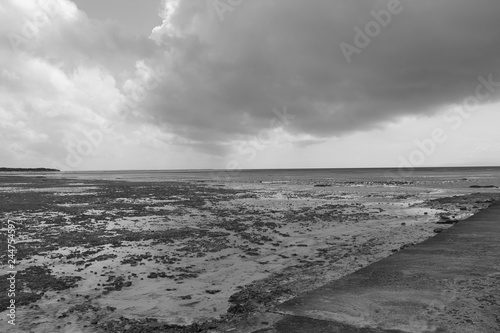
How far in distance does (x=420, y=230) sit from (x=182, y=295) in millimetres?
16097

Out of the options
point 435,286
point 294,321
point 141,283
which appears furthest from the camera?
point 141,283

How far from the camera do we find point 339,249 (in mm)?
15750

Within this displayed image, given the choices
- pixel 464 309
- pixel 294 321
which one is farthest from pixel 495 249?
pixel 294 321

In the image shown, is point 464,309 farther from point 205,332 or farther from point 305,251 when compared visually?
point 305,251

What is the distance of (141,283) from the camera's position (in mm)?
11289

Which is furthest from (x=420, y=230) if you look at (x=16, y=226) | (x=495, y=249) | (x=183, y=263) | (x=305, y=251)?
(x=16, y=226)

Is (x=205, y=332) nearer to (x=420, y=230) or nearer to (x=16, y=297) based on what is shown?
(x=16, y=297)

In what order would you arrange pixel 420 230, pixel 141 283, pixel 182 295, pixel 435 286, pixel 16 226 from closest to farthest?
pixel 435 286 → pixel 182 295 → pixel 141 283 → pixel 420 230 → pixel 16 226

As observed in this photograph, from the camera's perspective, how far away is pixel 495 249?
1341cm

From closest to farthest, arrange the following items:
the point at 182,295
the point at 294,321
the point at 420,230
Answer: the point at 294,321
the point at 182,295
the point at 420,230

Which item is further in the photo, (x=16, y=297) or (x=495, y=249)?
(x=495, y=249)

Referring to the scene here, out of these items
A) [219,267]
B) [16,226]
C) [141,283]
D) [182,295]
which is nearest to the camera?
[182,295]

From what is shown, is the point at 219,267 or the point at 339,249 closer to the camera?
the point at 219,267

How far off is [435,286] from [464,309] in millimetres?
1689
